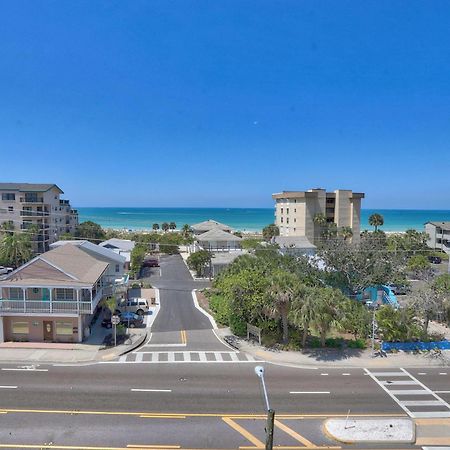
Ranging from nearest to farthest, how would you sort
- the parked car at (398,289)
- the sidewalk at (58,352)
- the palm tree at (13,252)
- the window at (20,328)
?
the sidewalk at (58,352) → the window at (20,328) → the parked car at (398,289) → the palm tree at (13,252)

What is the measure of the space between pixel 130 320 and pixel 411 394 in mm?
21793

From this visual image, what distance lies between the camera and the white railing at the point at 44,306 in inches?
1016

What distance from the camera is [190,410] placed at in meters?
17.0

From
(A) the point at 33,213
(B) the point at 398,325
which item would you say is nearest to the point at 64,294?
(B) the point at 398,325

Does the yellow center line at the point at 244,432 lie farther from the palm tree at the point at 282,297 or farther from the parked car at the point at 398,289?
the parked car at the point at 398,289

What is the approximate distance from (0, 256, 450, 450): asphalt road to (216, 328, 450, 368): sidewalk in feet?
2.74

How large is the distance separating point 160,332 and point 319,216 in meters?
57.2

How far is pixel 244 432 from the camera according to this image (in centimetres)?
1531

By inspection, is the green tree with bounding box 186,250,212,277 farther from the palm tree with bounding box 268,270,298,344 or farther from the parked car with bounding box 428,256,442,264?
the parked car with bounding box 428,256,442,264

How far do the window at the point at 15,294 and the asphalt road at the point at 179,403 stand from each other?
18.6 feet

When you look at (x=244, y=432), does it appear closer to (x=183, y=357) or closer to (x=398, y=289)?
(x=183, y=357)

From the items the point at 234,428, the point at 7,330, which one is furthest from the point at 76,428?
the point at 7,330

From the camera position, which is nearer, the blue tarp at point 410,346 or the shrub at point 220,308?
the blue tarp at point 410,346

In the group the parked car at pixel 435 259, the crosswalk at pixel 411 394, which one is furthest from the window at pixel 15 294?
the parked car at pixel 435 259
